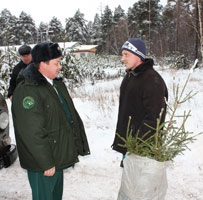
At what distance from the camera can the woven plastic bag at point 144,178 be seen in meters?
1.94

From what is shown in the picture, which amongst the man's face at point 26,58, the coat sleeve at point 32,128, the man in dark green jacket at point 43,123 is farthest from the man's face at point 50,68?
the man's face at point 26,58

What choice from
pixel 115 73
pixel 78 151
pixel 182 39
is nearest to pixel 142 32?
pixel 182 39

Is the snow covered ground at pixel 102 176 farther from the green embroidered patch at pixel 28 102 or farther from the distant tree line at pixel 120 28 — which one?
the distant tree line at pixel 120 28

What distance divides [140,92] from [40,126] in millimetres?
1036

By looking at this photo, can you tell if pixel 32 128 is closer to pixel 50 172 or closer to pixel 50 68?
pixel 50 172

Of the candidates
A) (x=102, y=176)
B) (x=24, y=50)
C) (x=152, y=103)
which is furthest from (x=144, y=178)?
(x=24, y=50)

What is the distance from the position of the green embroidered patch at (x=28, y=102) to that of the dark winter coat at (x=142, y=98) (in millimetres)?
994

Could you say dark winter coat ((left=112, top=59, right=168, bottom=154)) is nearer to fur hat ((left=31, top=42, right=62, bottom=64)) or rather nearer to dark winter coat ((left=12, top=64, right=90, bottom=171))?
dark winter coat ((left=12, top=64, right=90, bottom=171))

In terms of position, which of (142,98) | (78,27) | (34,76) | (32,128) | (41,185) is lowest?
(41,185)

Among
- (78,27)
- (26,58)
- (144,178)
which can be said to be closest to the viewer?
(144,178)

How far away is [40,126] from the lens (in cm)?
205

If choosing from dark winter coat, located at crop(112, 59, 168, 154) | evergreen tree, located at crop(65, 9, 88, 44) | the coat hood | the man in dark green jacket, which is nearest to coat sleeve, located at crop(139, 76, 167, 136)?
dark winter coat, located at crop(112, 59, 168, 154)

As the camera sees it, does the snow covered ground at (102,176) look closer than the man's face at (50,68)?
No

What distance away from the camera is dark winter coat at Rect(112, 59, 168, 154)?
2424 mm
